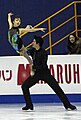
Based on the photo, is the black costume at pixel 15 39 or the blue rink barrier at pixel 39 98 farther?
the blue rink barrier at pixel 39 98

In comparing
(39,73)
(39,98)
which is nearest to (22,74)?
(39,98)

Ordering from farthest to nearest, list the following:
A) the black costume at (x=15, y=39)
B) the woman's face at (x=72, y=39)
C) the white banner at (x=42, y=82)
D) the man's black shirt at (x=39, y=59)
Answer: the woman's face at (x=72, y=39) < the white banner at (x=42, y=82) < the black costume at (x=15, y=39) < the man's black shirt at (x=39, y=59)

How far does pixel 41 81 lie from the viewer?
1384 cm

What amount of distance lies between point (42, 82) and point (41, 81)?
37mm

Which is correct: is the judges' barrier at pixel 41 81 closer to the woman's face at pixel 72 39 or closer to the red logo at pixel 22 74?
the red logo at pixel 22 74

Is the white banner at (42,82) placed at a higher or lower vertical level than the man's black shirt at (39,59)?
lower

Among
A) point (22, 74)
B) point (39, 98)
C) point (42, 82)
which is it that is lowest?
point (39, 98)

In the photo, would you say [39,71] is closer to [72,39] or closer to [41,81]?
[41,81]

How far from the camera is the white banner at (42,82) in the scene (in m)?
13.8

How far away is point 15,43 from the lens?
40.4 feet

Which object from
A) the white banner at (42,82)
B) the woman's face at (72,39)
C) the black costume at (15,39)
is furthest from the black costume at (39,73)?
the woman's face at (72,39)

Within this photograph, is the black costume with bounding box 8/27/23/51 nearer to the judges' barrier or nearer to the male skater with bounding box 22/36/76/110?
the male skater with bounding box 22/36/76/110

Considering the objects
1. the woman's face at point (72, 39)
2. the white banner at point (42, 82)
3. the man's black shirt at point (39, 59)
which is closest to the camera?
the man's black shirt at point (39, 59)

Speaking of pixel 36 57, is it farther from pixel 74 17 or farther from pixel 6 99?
pixel 74 17
